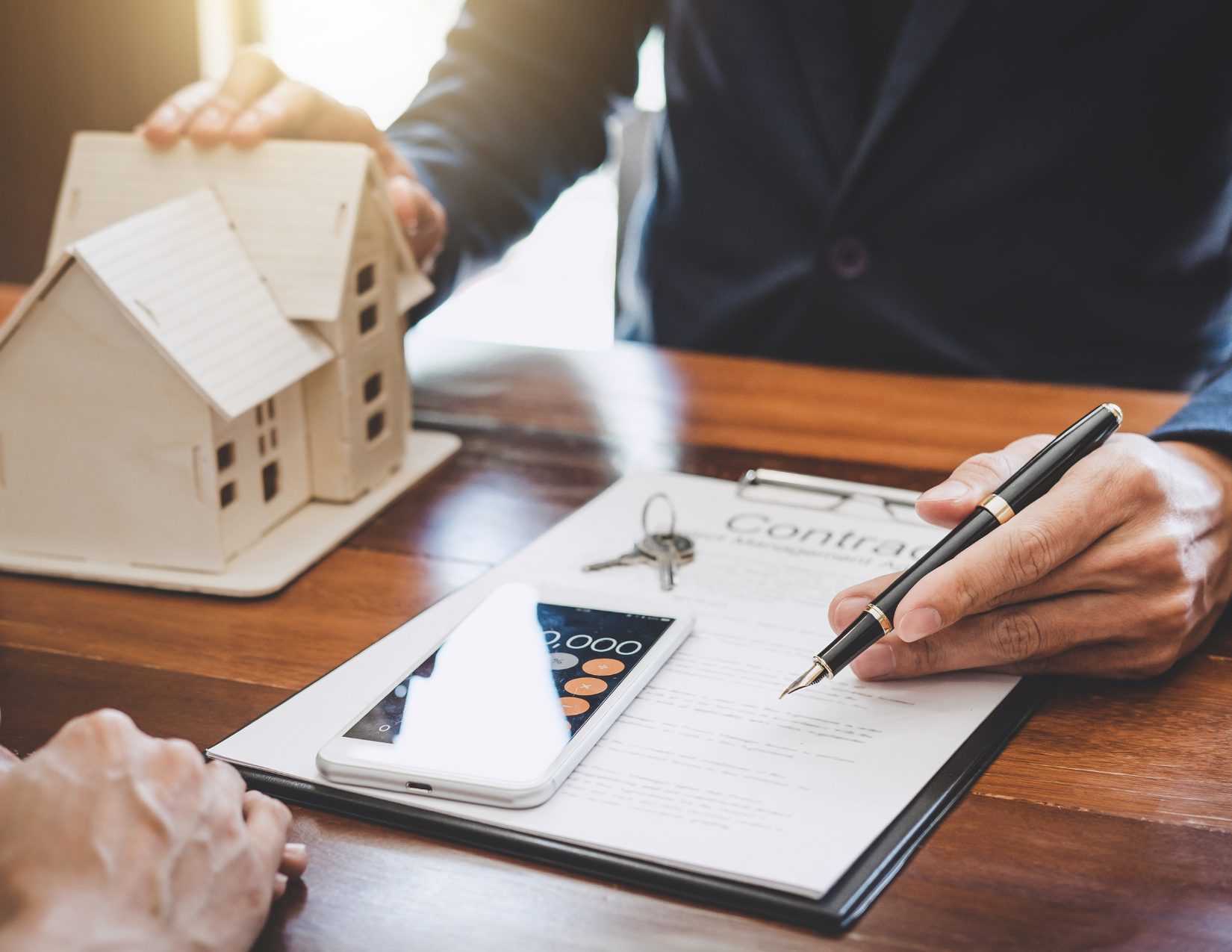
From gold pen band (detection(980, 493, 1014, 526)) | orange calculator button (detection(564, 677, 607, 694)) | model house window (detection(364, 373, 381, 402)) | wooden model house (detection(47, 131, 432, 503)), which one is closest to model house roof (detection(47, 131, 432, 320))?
wooden model house (detection(47, 131, 432, 503))

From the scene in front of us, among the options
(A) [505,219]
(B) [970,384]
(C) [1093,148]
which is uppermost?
(C) [1093,148]

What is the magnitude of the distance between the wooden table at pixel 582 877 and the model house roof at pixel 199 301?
0.14 meters

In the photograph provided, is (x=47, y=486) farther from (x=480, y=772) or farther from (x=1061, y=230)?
(x=1061, y=230)

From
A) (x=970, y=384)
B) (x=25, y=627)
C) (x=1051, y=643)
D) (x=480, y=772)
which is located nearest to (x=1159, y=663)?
(x=1051, y=643)

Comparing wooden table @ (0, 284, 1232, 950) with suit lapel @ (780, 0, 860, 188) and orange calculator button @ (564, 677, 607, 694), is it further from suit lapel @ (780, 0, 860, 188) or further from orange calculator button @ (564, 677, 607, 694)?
suit lapel @ (780, 0, 860, 188)

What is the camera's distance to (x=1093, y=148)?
1.18 meters

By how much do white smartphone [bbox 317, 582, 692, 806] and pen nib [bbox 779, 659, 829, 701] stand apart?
0.07 meters

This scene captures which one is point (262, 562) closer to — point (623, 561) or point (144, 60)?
point (623, 561)

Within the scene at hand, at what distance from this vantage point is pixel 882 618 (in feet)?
1.98

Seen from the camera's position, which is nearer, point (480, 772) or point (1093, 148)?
point (480, 772)

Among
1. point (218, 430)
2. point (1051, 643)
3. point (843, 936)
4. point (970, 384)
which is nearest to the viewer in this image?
point (843, 936)

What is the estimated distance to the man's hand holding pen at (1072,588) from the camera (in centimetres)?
61

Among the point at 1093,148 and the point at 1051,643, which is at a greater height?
Result: the point at 1093,148

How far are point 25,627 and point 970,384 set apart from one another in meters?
0.86
